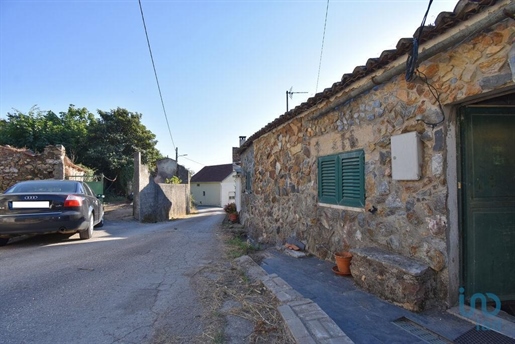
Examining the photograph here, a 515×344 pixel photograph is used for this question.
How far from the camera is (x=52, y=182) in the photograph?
665 centimetres

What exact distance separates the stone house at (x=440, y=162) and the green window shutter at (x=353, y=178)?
0.03 m

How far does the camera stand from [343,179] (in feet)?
14.8

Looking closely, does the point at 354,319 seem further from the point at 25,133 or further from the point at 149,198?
the point at 25,133

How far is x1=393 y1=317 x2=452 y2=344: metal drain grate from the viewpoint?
2387mm

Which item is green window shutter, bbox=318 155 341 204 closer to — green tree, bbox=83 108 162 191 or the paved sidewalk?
the paved sidewalk

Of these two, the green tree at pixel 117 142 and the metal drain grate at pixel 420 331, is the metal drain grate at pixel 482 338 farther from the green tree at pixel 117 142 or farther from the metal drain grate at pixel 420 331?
the green tree at pixel 117 142

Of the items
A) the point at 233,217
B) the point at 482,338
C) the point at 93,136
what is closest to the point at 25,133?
the point at 93,136

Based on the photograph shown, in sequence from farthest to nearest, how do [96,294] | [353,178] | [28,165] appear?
[28,165], [353,178], [96,294]

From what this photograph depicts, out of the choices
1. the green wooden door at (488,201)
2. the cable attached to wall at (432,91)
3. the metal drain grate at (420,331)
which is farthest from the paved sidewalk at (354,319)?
the cable attached to wall at (432,91)

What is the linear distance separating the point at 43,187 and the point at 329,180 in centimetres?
590

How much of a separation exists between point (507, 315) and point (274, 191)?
16.2 feet

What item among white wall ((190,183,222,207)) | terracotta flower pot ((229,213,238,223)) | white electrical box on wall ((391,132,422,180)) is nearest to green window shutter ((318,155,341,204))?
white electrical box on wall ((391,132,422,180))

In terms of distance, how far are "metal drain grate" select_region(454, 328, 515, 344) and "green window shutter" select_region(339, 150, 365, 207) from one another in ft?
6.05

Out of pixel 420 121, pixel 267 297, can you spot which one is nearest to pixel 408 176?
pixel 420 121
